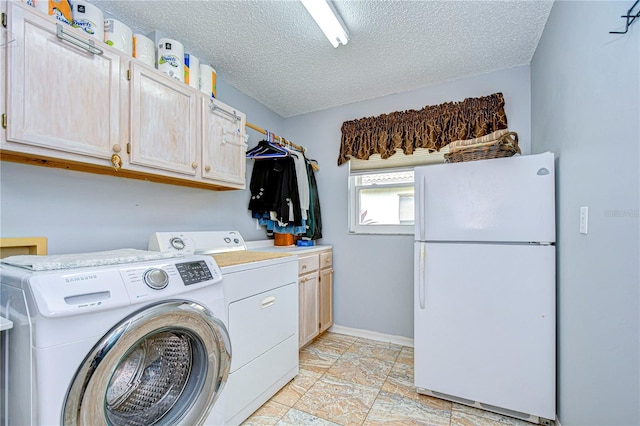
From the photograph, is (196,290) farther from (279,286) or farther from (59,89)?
(59,89)

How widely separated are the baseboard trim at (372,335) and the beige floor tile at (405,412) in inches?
33.0

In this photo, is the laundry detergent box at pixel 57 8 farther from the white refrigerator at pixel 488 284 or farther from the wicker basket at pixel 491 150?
the wicker basket at pixel 491 150

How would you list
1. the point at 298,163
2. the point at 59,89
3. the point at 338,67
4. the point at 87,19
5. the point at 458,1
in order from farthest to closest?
the point at 298,163
the point at 338,67
the point at 458,1
the point at 87,19
the point at 59,89

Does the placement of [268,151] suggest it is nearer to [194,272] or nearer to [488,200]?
[194,272]

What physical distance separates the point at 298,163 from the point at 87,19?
1.66 metres

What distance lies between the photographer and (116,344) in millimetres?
903

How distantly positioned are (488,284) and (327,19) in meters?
1.88

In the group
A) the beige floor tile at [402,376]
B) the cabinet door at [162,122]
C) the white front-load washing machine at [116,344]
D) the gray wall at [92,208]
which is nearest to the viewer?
the white front-load washing machine at [116,344]

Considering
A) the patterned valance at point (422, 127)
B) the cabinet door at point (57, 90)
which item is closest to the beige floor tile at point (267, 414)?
the cabinet door at point (57, 90)

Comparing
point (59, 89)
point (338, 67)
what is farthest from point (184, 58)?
point (338, 67)

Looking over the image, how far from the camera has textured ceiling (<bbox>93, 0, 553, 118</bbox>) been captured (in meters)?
1.67

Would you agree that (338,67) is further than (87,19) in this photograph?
Yes

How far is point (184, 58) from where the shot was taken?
1.79 metres

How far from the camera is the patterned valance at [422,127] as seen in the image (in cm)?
232
